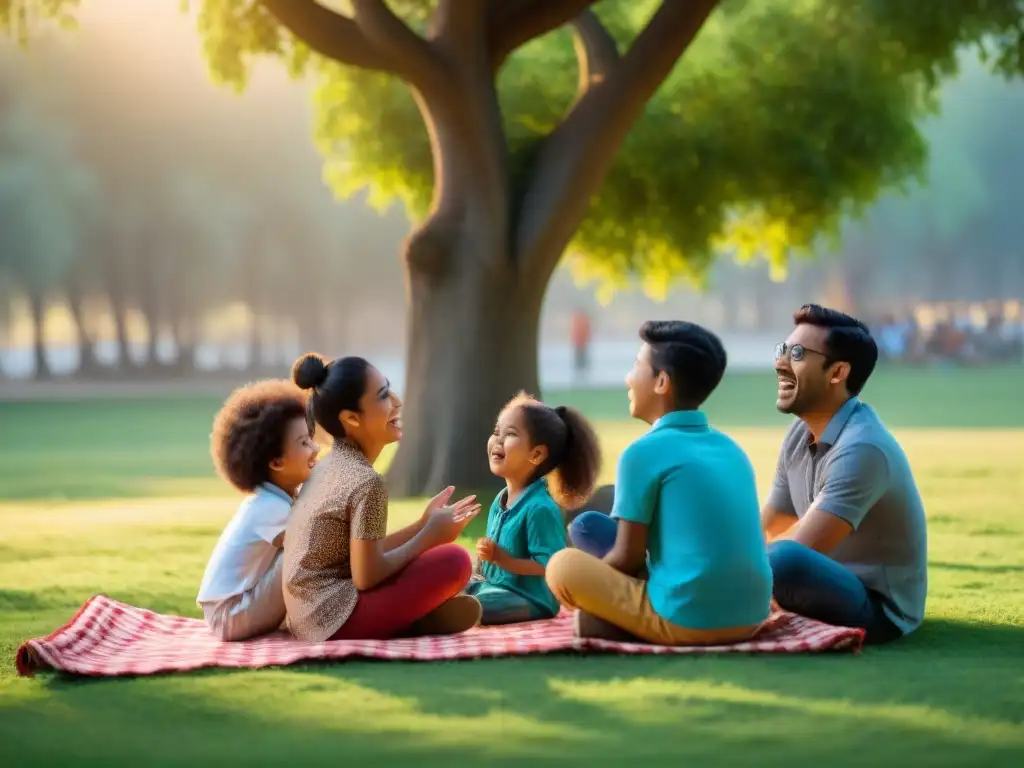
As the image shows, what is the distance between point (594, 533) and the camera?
6.86 meters

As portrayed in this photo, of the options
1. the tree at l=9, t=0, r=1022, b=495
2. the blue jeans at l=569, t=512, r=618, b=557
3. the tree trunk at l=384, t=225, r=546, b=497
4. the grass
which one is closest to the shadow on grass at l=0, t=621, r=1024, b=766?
the grass

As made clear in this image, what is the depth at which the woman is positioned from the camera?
20.6ft

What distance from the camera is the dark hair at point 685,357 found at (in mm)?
6141

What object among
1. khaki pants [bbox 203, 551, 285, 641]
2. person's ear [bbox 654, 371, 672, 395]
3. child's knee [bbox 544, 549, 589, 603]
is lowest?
khaki pants [bbox 203, 551, 285, 641]

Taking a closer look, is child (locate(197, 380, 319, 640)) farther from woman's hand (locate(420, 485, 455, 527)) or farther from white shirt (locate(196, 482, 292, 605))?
woman's hand (locate(420, 485, 455, 527))

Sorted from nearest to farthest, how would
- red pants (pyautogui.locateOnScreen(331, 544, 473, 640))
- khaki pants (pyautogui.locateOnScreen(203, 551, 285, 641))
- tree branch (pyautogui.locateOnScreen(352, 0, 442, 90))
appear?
red pants (pyautogui.locateOnScreen(331, 544, 473, 640)), khaki pants (pyautogui.locateOnScreen(203, 551, 285, 641)), tree branch (pyautogui.locateOnScreen(352, 0, 442, 90))

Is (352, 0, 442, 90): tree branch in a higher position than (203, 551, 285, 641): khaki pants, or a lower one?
higher

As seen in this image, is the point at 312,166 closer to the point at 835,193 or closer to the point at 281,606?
the point at 835,193

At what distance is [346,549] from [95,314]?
56933 mm

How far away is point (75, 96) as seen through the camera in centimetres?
4212

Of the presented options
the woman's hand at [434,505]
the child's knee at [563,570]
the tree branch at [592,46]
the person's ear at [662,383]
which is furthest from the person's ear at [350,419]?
the tree branch at [592,46]

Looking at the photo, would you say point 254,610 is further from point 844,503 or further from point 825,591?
point 844,503

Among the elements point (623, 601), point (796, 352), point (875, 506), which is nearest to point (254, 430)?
point (623, 601)

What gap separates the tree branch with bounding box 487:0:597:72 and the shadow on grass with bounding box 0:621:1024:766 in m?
8.40
